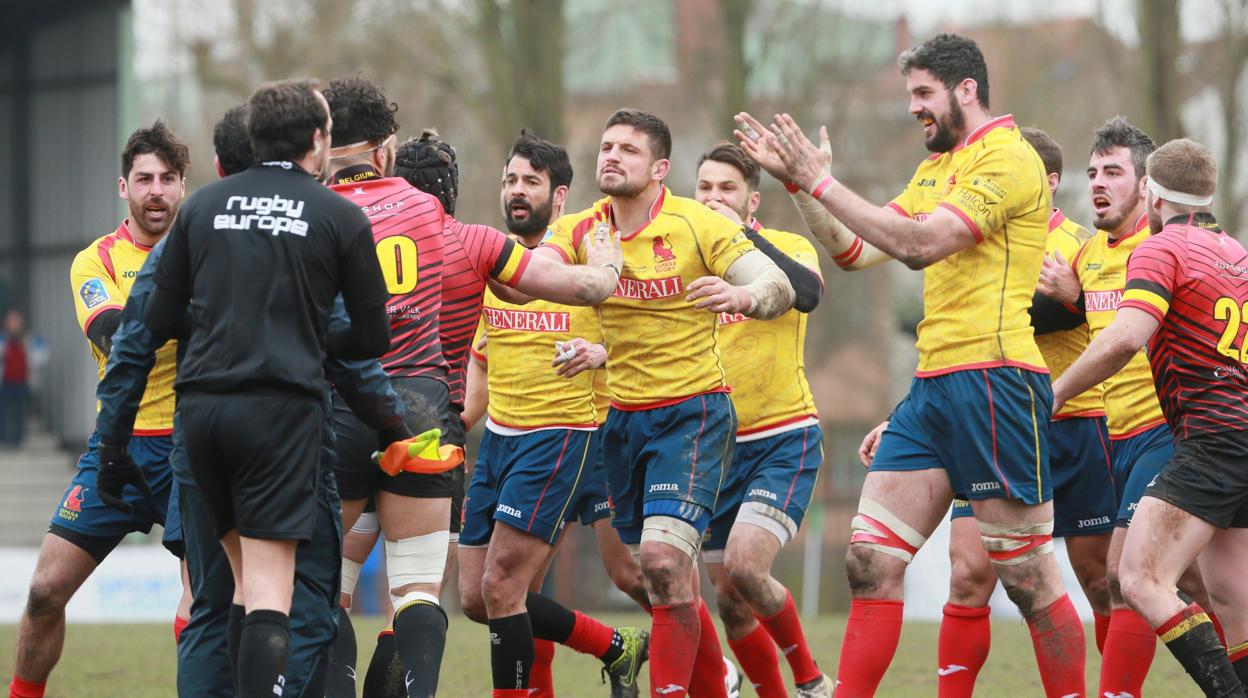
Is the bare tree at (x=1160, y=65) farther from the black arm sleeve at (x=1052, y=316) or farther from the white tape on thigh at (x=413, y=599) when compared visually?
the white tape on thigh at (x=413, y=599)

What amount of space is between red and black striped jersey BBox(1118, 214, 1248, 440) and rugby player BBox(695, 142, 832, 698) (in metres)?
1.59

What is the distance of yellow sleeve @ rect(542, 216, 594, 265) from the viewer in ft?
23.6

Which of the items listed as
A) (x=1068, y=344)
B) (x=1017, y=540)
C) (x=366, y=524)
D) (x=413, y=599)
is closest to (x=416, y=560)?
(x=413, y=599)

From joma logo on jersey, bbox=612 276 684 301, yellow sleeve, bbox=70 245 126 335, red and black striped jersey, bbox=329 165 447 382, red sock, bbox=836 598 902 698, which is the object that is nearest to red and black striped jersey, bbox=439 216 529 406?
red and black striped jersey, bbox=329 165 447 382

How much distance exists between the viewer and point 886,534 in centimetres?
629

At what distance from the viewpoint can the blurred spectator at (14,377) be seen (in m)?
27.7

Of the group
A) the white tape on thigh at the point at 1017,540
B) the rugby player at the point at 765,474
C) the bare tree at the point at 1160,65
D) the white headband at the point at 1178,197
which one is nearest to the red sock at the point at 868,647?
the white tape on thigh at the point at 1017,540

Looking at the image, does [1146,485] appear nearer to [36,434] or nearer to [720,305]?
[720,305]

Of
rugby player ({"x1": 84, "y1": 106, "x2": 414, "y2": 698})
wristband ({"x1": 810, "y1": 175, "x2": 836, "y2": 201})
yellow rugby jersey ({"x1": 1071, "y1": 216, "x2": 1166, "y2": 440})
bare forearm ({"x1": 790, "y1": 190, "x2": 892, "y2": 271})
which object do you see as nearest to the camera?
rugby player ({"x1": 84, "y1": 106, "x2": 414, "y2": 698})

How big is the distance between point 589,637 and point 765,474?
124cm

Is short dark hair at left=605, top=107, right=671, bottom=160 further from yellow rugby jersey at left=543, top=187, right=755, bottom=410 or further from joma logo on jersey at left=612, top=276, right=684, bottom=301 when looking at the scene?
joma logo on jersey at left=612, top=276, right=684, bottom=301

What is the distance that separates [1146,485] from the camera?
23.4 feet

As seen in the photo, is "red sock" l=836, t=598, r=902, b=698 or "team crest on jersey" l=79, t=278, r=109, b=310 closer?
"red sock" l=836, t=598, r=902, b=698

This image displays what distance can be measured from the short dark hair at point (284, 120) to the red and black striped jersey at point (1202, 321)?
3.34 meters
